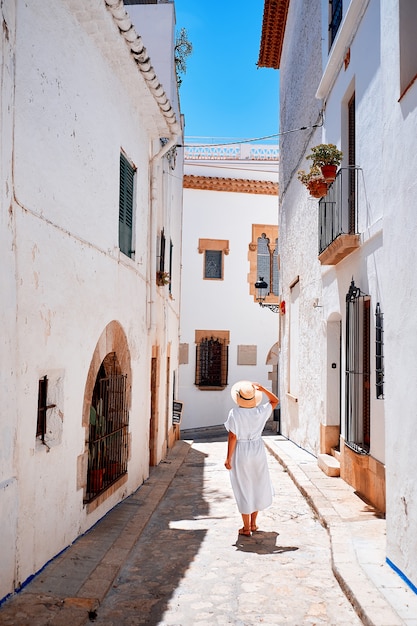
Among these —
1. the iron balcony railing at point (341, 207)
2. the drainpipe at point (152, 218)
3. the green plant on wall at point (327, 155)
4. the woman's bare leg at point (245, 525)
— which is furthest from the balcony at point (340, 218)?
the woman's bare leg at point (245, 525)

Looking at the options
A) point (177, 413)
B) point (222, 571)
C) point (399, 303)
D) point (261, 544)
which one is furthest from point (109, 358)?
point (177, 413)

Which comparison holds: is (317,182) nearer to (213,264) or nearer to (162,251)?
(162,251)

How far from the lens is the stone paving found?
4.44m

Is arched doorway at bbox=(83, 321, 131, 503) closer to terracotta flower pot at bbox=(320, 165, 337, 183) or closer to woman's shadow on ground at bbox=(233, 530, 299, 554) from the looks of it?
woman's shadow on ground at bbox=(233, 530, 299, 554)

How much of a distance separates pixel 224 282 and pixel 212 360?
267cm

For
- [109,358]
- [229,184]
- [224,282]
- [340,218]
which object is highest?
[229,184]

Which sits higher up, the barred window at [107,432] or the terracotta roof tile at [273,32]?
the terracotta roof tile at [273,32]

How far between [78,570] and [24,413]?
4.71 feet

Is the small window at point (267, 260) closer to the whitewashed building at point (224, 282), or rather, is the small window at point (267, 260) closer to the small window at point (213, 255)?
the whitewashed building at point (224, 282)

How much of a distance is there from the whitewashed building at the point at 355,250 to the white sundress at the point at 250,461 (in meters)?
1.25

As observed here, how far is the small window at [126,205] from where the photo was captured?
8.13m

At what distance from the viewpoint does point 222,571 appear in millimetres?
5516

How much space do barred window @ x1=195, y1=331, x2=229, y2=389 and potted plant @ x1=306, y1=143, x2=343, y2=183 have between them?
13.0 meters

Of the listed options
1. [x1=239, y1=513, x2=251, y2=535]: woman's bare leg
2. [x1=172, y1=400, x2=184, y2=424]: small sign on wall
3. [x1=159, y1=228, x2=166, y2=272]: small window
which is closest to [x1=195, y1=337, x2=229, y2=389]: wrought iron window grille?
[x1=172, y1=400, x2=184, y2=424]: small sign on wall
